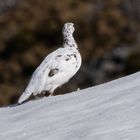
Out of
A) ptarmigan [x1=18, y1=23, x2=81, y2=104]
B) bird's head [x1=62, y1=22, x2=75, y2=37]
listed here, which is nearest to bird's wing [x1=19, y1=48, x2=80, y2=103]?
ptarmigan [x1=18, y1=23, x2=81, y2=104]

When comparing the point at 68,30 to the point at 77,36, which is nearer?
the point at 68,30

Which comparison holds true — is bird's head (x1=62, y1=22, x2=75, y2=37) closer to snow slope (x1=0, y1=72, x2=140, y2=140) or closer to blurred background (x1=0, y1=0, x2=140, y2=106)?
snow slope (x1=0, y1=72, x2=140, y2=140)

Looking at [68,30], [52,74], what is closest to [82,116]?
[52,74]

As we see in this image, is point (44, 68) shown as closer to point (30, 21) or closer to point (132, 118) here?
point (132, 118)

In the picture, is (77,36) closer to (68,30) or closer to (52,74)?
(68,30)

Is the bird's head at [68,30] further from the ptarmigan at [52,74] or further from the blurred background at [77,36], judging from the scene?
the blurred background at [77,36]

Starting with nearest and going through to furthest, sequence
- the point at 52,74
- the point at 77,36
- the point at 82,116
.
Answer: the point at 82,116, the point at 52,74, the point at 77,36

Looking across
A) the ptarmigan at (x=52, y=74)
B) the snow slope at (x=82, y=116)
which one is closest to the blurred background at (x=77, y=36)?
the ptarmigan at (x=52, y=74)
